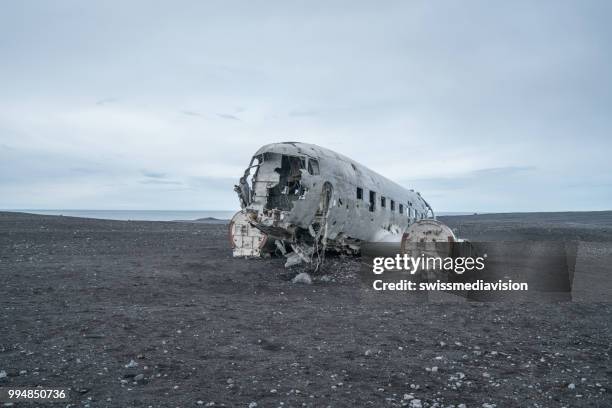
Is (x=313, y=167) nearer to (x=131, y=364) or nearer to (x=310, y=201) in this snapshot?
(x=310, y=201)

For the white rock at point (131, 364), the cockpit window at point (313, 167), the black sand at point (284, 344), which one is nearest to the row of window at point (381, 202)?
the cockpit window at point (313, 167)

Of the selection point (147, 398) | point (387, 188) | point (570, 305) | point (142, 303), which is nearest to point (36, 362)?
point (147, 398)

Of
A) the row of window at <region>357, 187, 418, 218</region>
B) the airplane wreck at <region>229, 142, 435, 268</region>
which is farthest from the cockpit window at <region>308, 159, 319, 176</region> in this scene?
the row of window at <region>357, 187, 418, 218</region>

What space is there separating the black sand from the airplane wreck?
2.13m

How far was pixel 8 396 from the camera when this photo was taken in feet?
17.6

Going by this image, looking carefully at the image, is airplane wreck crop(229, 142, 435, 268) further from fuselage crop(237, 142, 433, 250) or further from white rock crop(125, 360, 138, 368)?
white rock crop(125, 360, 138, 368)

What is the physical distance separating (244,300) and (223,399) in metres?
6.28

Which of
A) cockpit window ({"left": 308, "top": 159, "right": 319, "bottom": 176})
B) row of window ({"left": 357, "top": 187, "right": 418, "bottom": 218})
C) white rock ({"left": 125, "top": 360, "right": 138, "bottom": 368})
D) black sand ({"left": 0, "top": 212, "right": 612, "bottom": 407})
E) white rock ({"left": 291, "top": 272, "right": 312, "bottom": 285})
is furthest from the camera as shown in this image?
row of window ({"left": 357, "top": 187, "right": 418, "bottom": 218})

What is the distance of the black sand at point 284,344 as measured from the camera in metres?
5.79

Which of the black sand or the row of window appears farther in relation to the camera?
the row of window

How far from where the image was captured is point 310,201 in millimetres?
14836

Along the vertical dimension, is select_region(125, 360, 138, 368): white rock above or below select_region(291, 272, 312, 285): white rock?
below

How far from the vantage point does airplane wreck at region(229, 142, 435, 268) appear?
14.9 meters

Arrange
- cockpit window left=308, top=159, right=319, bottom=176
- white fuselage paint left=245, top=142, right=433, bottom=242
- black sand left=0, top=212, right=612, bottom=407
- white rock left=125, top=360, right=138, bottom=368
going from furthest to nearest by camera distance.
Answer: cockpit window left=308, top=159, right=319, bottom=176, white fuselage paint left=245, top=142, right=433, bottom=242, white rock left=125, top=360, right=138, bottom=368, black sand left=0, top=212, right=612, bottom=407
